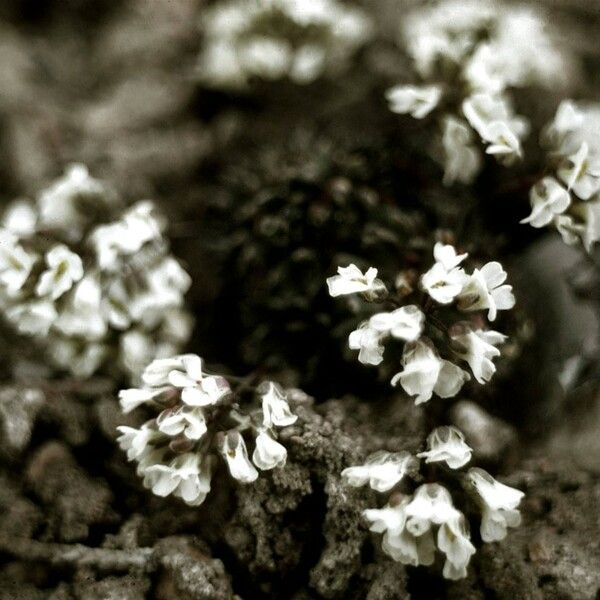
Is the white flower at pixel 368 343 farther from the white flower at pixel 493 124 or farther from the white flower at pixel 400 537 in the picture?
the white flower at pixel 493 124

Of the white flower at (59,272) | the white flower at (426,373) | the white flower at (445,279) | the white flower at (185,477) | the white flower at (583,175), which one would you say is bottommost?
the white flower at (185,477)

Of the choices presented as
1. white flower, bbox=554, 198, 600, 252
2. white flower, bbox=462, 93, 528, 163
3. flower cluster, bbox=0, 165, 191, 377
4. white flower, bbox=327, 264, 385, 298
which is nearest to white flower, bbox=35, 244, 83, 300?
flower cluster, bbox=0, 165, 191, 377

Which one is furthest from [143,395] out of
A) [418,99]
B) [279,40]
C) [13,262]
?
[279,40]

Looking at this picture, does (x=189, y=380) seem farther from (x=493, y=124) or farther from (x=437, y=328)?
(x=493, y=124)

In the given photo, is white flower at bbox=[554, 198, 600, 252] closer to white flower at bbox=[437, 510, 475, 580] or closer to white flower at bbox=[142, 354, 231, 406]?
white flower at bbox=[437, 510, 475, 580]

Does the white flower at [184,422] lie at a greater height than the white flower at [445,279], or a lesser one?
lesser

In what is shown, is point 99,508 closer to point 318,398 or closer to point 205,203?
point 318,398

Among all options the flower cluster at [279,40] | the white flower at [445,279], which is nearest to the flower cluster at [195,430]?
the white flower at [445,279]
